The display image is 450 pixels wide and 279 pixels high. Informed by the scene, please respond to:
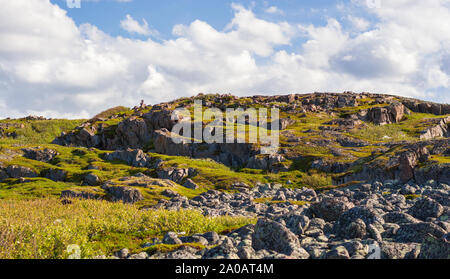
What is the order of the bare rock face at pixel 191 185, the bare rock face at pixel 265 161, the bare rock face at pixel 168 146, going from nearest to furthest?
the bare rock face at pixel 191 185 < the bare rock face at pixel 265 161 < the bare rock face at pixel 168 146

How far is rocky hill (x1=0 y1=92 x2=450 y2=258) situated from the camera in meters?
14.7

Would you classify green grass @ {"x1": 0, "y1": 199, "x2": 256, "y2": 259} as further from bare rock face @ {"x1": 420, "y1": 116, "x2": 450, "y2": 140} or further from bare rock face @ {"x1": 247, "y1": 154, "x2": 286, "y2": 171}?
bare rock face @ {"x1": 420, "y1": 116, "x2": 450, "y2": 140}

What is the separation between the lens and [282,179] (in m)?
68.9

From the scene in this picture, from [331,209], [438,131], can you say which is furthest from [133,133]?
[331,209]

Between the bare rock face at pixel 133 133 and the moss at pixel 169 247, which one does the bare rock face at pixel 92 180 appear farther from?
the bare rock face at pixel 133 133

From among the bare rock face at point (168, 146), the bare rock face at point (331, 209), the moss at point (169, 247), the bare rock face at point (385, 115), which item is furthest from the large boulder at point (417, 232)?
the bare rock face at point (385, 115)

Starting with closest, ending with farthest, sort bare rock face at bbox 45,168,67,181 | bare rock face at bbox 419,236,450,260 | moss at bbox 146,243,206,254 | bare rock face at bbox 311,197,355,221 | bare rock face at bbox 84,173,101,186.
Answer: bare rock face at bbox 419,236,450,260 < moss at bbox 146,243,206,254 < bare rock face at bbox 311,197,355,221 < bare rock face at bbox 84,173,101,186 < bare rock face at bbox 45,168,67,181

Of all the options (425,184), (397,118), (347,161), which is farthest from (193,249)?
(397,118)

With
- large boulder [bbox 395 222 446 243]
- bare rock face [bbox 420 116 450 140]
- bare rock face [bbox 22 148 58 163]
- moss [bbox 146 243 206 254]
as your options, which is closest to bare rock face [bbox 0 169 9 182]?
bare rock face [bbox 22 148 58 163]

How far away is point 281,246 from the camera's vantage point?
14102mm

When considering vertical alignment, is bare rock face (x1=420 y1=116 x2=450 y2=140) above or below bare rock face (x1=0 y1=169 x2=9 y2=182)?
above

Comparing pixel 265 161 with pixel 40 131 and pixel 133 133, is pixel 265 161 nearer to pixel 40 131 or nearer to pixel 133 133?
pixel 133 133

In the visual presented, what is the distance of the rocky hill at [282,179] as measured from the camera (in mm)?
14656
